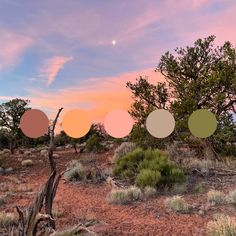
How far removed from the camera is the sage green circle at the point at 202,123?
55.8 ft

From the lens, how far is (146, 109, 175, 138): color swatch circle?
58.1 ft

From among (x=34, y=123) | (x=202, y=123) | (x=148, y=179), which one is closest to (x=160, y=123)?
(x=202, y=123)

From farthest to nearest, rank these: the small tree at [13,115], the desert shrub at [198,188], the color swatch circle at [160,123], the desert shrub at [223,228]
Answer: the small tree at [13,115]
the color swatch circle at [160,123]
the desert shrub at [198,188]
the desert shrub at [223,228]

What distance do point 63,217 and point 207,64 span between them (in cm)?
1335

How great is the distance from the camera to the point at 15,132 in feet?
131

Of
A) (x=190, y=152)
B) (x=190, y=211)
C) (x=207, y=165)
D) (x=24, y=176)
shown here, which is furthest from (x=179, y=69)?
(x=190, y=211)

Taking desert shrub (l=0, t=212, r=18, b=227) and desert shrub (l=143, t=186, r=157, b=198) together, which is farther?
desert shrub (l=143, t=186, r=157, b=198)

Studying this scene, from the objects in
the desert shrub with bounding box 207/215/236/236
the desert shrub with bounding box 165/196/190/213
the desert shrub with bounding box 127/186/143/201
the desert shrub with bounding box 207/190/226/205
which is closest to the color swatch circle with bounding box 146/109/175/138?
the desert shrub with bounding box 127/186/143/201

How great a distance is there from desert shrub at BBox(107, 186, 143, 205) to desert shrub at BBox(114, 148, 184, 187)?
43.8 inches

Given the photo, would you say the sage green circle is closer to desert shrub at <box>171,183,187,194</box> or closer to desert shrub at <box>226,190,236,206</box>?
desert shrub at <box>171,183,187,194</box>

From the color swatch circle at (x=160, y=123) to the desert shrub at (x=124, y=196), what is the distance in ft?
24.2

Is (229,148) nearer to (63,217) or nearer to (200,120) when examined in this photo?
(200,120)

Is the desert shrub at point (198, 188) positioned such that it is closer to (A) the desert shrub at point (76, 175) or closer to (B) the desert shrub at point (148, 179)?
(B) the desert shrub at point (148, 179)

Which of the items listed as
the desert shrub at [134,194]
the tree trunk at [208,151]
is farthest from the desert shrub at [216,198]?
the tree trunk at [208,151]
